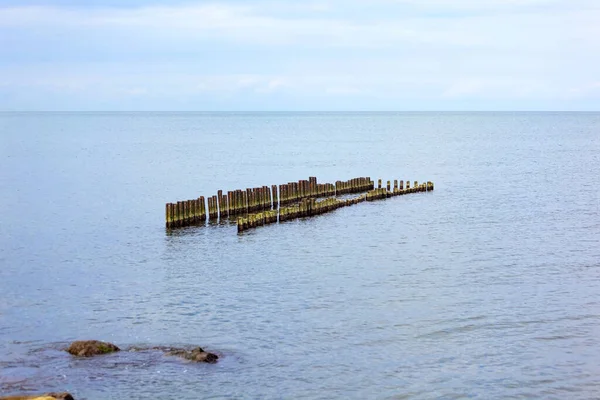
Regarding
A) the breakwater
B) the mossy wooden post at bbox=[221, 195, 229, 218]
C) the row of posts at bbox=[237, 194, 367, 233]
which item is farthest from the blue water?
the mossy wooden post at bbox=[221, 195, 229, 218]

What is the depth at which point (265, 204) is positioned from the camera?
174 ft

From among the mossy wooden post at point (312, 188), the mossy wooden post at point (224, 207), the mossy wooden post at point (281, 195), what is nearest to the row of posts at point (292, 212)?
the mossy wooden post at point (281, 195)

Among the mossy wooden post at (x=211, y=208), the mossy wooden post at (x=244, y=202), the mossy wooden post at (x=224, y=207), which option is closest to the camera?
the mossy wooden post at (x=211, y=208)

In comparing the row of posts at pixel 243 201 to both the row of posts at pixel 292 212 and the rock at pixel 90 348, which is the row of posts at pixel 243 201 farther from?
the rock at pixel 90 348

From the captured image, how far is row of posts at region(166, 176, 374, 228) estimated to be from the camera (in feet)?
152

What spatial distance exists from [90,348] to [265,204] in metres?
31.1

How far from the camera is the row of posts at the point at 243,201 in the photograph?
46344mm

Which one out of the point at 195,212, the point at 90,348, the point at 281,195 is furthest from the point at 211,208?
the point at 90,348

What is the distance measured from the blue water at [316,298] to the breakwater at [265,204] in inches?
46.7

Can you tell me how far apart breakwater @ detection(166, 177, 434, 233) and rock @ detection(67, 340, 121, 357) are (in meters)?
21.8

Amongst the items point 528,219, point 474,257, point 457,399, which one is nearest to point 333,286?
point 474,257

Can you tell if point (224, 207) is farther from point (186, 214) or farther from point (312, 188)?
point (312, 188)

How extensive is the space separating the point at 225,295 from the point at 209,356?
8087 mm

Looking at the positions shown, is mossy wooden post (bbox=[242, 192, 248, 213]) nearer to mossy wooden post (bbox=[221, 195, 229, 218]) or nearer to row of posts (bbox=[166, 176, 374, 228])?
row of posts (bbox=[166, 176, 374, 228])
